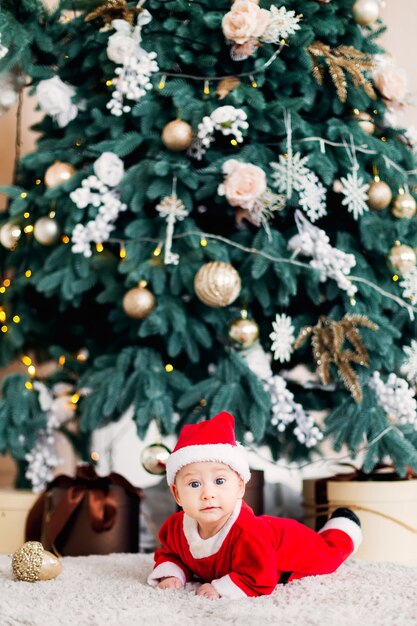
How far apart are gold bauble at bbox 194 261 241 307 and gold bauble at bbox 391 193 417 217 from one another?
17.5 inches

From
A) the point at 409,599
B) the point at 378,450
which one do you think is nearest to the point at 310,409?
the point at 378,450

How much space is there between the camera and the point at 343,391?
177cm

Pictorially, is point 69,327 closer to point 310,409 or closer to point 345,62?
point 310,409

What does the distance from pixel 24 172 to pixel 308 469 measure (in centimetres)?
144

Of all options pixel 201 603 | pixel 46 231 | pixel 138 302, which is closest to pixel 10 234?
pixel 46 231

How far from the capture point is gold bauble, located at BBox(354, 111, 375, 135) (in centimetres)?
181

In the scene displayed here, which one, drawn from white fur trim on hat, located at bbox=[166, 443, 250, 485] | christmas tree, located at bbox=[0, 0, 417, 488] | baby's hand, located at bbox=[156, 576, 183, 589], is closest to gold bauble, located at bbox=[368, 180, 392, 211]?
christmas tree, located at bbox=[0, 0, 417, 488]

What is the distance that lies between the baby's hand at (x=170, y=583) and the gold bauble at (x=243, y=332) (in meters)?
0.61

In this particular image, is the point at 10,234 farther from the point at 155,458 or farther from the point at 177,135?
the point at 155,458

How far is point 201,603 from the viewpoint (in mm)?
1090

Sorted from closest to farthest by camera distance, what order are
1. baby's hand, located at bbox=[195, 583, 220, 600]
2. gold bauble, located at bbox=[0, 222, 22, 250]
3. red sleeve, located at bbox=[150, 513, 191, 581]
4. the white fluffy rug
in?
1. the white fluffy rug
2. baby's hand, located at bbox=[195, 583, 220, 600]
3. red sleeve, located at bbox=[150, 513, 191, 581]
4. gold bauble, located at bbox=[0, 222, 22, 250]

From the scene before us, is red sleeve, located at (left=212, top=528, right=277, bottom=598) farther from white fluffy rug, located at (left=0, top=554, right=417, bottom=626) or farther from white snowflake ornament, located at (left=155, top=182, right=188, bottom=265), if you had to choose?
white snowflake ornament, located at (left=155, top=182, right=188, bottom=265)

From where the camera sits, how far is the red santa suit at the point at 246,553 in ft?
3.71

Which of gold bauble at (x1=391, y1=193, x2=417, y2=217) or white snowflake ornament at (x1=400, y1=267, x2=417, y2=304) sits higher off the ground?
gold bauble at (x1=391, y1=193, x2=417, y2=217)
